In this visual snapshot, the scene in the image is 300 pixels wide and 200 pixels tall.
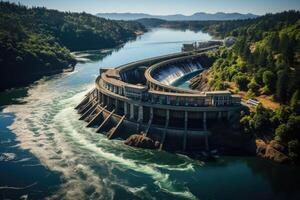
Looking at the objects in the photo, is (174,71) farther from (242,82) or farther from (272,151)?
(272,151)

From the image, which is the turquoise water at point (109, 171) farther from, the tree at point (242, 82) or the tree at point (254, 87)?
the tree at point (242, 82)

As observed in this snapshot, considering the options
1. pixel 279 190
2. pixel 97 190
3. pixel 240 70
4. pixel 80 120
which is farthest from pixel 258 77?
pixel 97 190

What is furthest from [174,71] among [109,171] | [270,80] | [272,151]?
[109,171]

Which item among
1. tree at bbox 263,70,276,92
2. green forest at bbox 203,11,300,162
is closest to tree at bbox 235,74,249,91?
green forest at bbox 203,11,300,162

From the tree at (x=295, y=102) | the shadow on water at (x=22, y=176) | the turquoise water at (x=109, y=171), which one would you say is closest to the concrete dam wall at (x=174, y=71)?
the turquoise water at (x=109, y=171)

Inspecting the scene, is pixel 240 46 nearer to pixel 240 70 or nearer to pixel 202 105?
pixel 240 70

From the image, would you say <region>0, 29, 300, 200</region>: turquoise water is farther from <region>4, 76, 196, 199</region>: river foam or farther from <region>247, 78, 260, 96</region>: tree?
<region>247, 78, 260, 96</region>: tree

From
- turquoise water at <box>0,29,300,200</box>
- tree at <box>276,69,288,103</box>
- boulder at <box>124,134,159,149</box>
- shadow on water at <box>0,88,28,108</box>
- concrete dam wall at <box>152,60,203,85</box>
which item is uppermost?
tree at <box>276,69,288,103</box>
